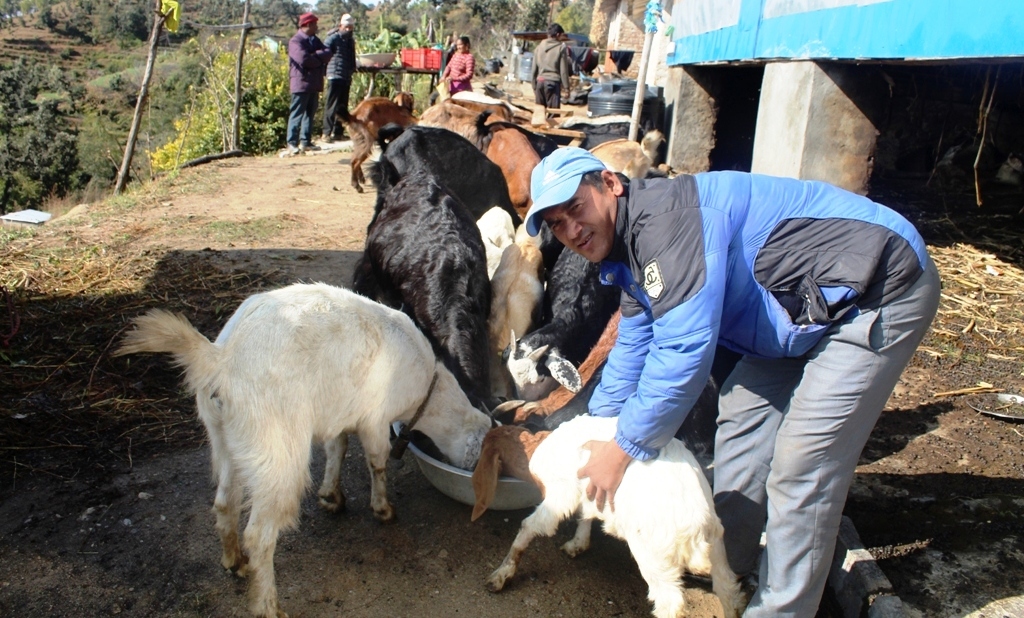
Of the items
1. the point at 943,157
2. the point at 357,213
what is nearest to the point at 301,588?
the point at 357,213

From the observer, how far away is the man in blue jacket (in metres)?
2.03

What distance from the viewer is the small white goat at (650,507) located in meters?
2.46

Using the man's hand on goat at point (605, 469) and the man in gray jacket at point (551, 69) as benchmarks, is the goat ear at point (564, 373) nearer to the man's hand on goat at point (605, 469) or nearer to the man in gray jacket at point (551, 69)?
the man's hand on goat at point (605, 469)

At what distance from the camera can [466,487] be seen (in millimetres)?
3262

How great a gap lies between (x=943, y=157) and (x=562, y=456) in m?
8.05

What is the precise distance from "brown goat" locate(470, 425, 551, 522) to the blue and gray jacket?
739mm

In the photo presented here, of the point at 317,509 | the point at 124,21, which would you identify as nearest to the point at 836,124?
the point at 317,509

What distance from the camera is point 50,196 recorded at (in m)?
24.8

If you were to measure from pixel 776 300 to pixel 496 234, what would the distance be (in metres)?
3.71

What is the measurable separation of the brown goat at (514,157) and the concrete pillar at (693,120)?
264cm

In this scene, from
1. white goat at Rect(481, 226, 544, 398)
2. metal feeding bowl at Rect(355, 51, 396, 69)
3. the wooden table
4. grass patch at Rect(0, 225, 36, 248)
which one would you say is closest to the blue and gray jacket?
white goat at Rect(481, 226, 544, 398)

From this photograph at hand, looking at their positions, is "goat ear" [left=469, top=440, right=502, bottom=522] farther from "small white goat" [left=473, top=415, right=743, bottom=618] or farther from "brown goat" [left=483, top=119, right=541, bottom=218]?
"brown goat" [left=483, top=119, right=541, bottom=218]

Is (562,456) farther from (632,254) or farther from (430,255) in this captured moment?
(430,255)

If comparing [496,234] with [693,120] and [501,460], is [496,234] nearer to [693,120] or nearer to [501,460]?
A: [501,460]
